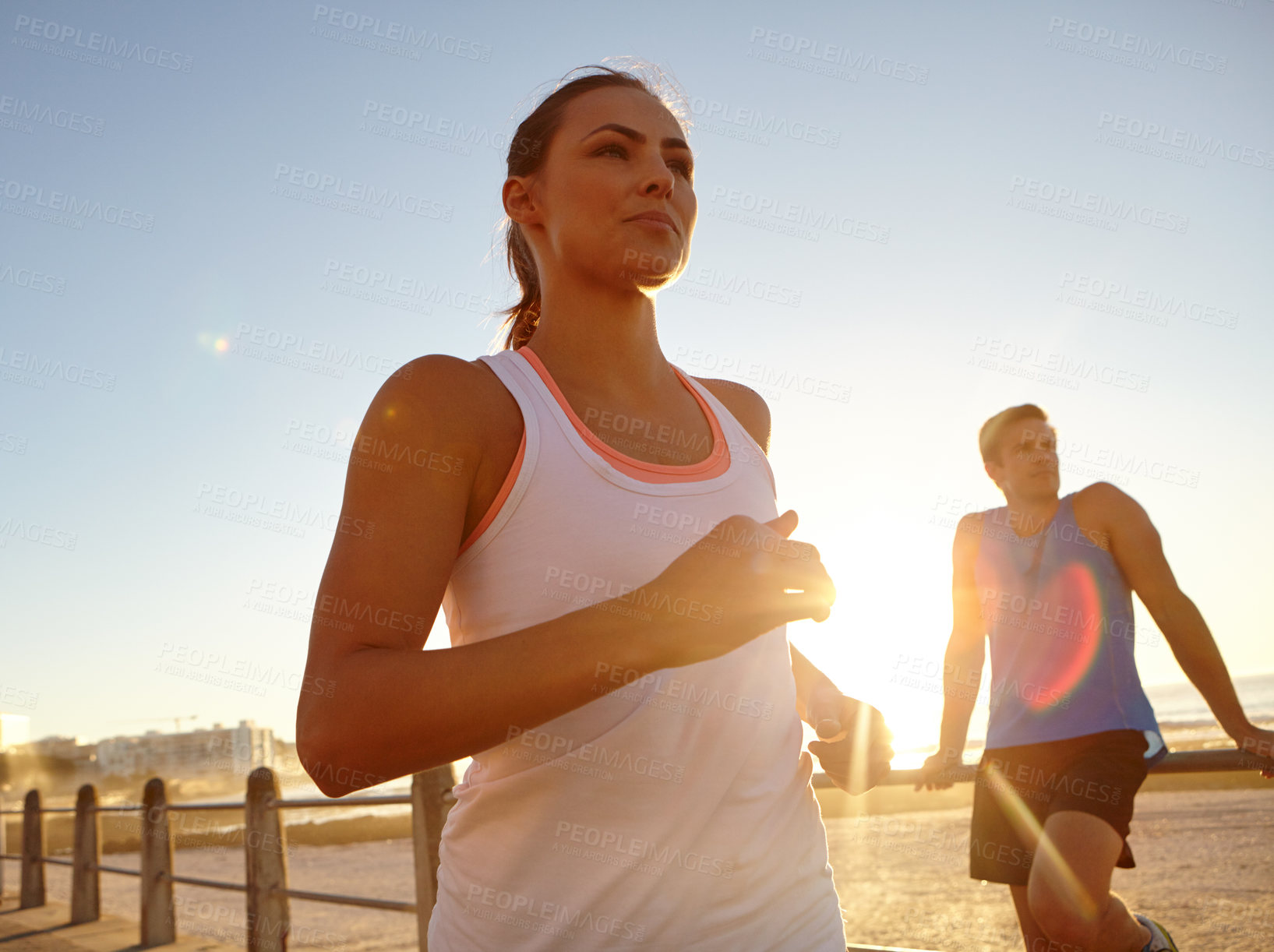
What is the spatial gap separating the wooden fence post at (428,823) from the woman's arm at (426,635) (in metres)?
2.85

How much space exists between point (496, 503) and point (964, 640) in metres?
2.74

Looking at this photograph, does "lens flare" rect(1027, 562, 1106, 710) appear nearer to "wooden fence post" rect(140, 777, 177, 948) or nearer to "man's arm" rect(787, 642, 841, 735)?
"man's arm" rect(787, 642, 841, 735)

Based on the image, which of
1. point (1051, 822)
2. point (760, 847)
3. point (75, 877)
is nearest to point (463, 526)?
point (760, 847)

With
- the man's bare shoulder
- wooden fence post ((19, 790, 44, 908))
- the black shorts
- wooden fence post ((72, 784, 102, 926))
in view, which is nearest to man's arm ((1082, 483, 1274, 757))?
the man's bare shoulder

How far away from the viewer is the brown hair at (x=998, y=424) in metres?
3.32

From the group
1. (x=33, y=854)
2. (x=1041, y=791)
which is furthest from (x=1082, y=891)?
(x=33, y=854)

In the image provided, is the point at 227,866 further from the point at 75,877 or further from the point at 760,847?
the point at 760,847

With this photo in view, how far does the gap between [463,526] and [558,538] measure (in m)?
0.12

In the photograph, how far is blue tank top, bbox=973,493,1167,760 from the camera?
2713 millimetres

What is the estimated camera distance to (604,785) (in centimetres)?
106
